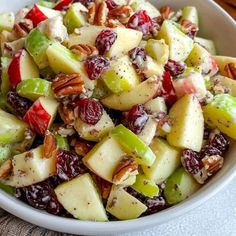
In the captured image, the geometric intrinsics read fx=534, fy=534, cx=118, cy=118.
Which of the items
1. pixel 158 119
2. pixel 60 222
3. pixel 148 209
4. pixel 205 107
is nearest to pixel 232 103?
pixel 205 107

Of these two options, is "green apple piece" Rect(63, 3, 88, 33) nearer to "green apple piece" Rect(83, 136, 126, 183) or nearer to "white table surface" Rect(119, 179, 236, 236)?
"green apple piece" Rect(83, 136, 126, 183)

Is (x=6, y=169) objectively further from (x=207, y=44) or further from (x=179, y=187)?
(x=207, y=44)

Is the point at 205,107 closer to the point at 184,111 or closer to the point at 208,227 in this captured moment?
the point at 184,111

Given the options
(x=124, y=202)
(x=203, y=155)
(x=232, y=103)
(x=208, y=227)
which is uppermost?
(x=232, y=103)

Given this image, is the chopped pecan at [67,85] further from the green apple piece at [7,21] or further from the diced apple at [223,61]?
the diced apple at [223,61]

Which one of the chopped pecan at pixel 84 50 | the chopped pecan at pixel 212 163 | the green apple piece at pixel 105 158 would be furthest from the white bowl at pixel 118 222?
the chopped pecan at pixel 84 50

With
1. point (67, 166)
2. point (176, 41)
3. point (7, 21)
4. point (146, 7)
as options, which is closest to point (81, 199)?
point (67, 166)
